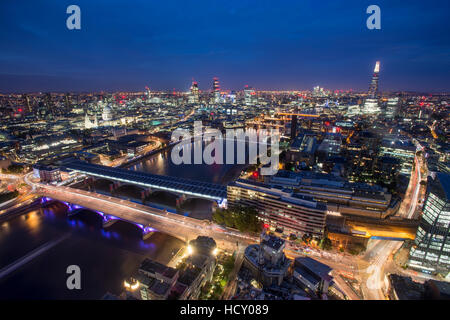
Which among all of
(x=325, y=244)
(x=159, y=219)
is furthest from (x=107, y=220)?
(x=325, y=244)

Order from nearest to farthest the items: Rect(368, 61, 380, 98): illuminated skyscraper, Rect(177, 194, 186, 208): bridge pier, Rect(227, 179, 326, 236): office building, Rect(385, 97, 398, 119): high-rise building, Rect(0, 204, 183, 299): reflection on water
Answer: Rect(0, 204, 183, 299): reflection on water → Rect(227, 179, 326, 236): office building → Rect(177, 194, 186, 208): bridge pier → Rect(385, 97, 398, 119): high-rise building → Rect(368, 61, 380, 98): illuminated skyscraper

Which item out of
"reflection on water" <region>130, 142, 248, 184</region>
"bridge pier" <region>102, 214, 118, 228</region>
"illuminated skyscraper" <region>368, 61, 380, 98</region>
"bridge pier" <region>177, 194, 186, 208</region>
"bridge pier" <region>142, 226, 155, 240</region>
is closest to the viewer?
"bridge pier" <region>142, 226, 155, 240</region>

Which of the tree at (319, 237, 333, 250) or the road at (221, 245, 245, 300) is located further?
the tree at (319, 237, 333, 250)

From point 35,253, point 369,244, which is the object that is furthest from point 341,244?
point 35,253

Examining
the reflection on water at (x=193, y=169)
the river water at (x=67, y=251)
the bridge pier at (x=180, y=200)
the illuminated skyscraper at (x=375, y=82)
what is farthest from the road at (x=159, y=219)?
the illuminated skyscraper at (x=375, y=82)

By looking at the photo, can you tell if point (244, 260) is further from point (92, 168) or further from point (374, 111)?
point (374, 111)

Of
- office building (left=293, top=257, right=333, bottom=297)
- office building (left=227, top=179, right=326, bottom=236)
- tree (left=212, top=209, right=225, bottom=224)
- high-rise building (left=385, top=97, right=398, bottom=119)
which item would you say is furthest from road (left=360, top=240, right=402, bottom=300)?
high-rise building (left=385, top=97, right=398, bottom=119)

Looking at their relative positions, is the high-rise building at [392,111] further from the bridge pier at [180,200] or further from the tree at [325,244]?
the bridge pier at [180,200]

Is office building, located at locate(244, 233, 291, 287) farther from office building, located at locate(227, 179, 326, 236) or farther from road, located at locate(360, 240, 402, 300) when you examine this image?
road, located at locate(360, 240, 402, 300)

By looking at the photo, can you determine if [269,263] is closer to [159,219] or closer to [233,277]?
[233,277]
